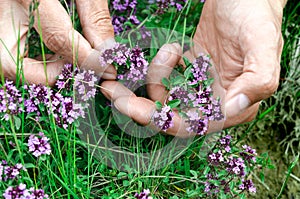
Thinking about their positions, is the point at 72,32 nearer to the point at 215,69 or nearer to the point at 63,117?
the point at 63,117

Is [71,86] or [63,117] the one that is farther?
[71,86]

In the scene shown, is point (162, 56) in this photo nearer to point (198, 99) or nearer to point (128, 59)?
point (128, 59)

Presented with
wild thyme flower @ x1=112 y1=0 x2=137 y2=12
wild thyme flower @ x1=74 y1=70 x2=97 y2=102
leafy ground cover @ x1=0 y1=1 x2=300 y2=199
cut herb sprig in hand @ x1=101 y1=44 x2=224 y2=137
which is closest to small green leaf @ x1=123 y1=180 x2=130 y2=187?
leafy ground cover @ x1=0 y1=1 x2=300 y2=199

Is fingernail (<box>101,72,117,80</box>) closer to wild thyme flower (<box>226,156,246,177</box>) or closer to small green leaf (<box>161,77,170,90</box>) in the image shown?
small green leaf (<box>161,77,170,90</box>)

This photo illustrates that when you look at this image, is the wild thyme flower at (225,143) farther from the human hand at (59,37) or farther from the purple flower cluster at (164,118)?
the human hand at (59,37)

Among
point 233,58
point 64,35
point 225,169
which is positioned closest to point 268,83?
point 233,58

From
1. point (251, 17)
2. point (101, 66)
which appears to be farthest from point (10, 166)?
point (251, 17)
